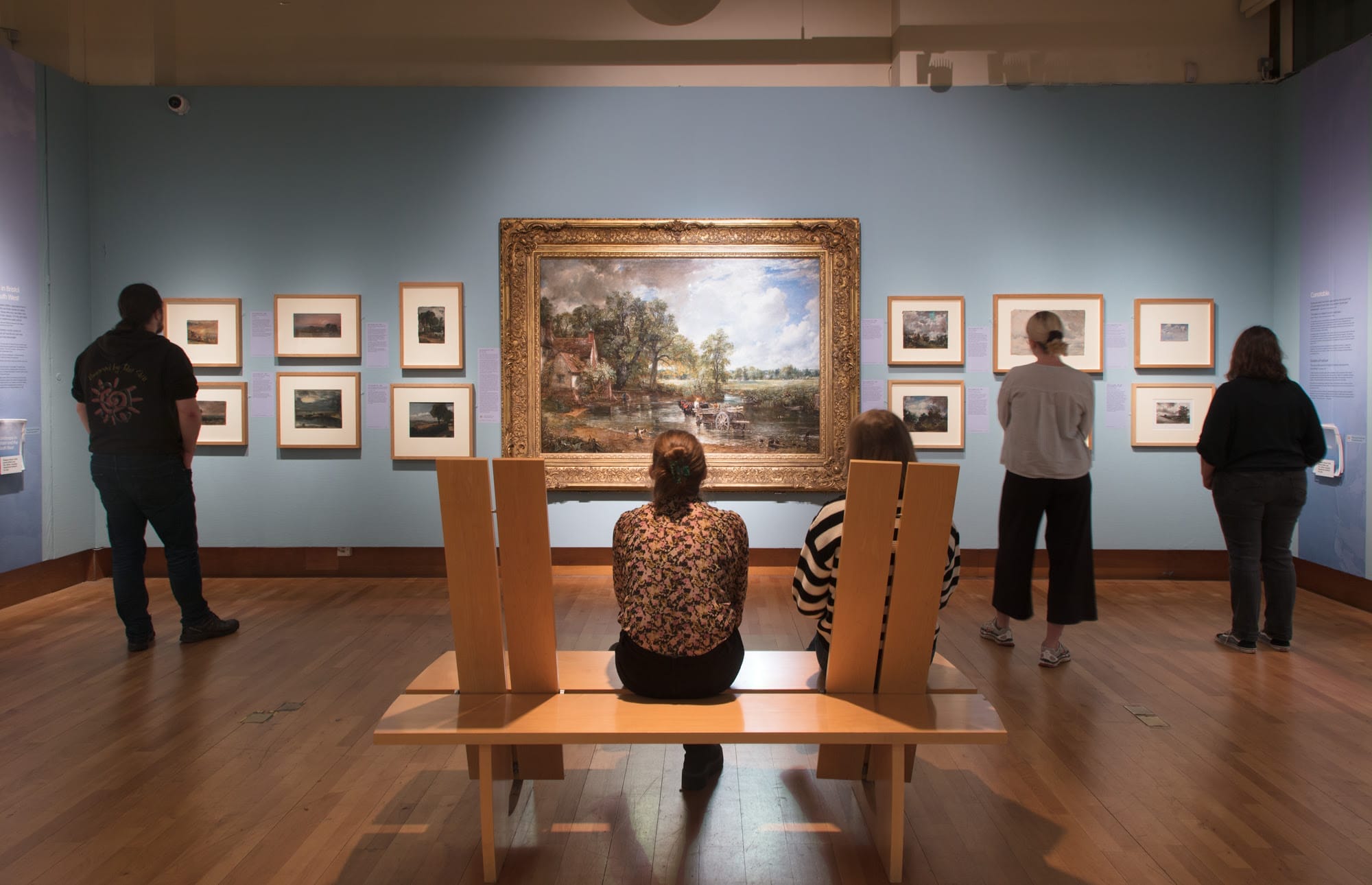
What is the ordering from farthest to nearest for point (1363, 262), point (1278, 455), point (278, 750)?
point (1363, 262), point (1278, 455), point (278, 750)

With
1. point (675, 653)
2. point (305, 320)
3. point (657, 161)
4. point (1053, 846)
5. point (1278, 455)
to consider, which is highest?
point (657, 161)

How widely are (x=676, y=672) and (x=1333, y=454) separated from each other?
686 cm

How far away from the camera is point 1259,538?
5.91m

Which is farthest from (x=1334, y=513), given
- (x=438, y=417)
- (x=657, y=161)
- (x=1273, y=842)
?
(x=438, y=417)

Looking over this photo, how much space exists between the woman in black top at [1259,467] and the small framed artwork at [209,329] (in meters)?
8.18

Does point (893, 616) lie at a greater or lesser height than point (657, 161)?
lesser

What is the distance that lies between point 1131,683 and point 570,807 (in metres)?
3.52

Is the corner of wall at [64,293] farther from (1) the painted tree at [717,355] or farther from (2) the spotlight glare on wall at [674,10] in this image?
(1) the painted tree at [717,355]

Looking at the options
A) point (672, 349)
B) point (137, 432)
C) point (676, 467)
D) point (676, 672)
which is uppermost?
point (672, 349)

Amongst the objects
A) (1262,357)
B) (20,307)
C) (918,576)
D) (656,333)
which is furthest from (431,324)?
(1262,357)

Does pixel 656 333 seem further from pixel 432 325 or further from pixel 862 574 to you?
pixel 862 574

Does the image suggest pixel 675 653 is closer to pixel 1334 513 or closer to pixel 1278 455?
pixel 1278 455

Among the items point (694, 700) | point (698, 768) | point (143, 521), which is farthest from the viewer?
point (143, 521)

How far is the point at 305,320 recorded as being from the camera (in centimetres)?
846
